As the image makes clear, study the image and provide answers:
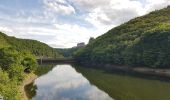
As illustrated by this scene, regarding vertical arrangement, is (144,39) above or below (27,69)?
above

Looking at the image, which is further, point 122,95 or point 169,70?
point 169,70

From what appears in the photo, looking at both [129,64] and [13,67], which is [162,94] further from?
[129,64]

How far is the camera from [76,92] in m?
85.1

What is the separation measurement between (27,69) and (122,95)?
4394cm

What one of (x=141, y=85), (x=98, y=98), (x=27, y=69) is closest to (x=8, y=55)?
(x=27, y=69)

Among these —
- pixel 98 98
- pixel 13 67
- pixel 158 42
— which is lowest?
pixel 98 98

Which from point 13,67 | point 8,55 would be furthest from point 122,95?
point 8,55

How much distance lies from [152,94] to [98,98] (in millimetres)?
14271

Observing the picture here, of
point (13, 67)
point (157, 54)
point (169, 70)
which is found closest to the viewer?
point (13, 67)

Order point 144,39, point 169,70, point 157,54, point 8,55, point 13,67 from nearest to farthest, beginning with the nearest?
point 13,67 → point 8,55 → point 169,70 → point 157,54 → point 144,39

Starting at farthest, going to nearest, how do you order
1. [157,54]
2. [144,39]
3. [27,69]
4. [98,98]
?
1. [144,39]
2. [157,54]
3. [27,69]
4. [98,98]

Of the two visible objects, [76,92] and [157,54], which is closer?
[76,92]

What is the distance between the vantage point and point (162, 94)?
79.8 meters

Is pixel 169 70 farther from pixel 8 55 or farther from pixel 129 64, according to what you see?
pixel 8 55
